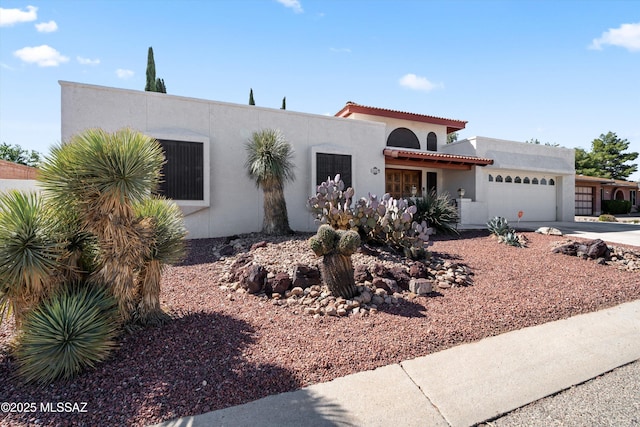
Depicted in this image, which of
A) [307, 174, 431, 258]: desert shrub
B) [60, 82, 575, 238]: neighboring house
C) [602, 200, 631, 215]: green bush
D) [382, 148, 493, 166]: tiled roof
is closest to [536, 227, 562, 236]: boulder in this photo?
[60, 82, 575, 238]: neighboring house

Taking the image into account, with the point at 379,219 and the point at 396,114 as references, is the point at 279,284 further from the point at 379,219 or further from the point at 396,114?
the point at 396,114

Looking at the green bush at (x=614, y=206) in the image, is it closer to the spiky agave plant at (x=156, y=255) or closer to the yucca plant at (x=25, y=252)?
the spiky agave plant at (x=156, y=255)

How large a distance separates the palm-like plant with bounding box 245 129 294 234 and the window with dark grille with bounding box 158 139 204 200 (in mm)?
1580

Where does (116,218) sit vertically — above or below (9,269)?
above

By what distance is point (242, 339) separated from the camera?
363cm

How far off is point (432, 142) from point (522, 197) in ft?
18.6

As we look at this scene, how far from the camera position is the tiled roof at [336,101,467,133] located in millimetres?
14672

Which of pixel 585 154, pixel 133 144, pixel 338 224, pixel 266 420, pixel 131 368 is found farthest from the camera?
pixel 585 154

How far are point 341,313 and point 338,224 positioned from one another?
3.14 meters

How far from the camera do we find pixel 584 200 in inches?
1026

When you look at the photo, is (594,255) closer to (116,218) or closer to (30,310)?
(116,218)

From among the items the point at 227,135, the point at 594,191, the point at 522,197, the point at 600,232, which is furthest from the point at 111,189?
the point at 594,191

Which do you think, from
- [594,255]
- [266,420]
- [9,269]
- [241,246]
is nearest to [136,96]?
[241,246]

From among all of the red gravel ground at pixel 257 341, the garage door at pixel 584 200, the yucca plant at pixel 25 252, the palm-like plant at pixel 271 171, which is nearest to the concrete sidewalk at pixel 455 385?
the red gravel ground at pixel 257 341
